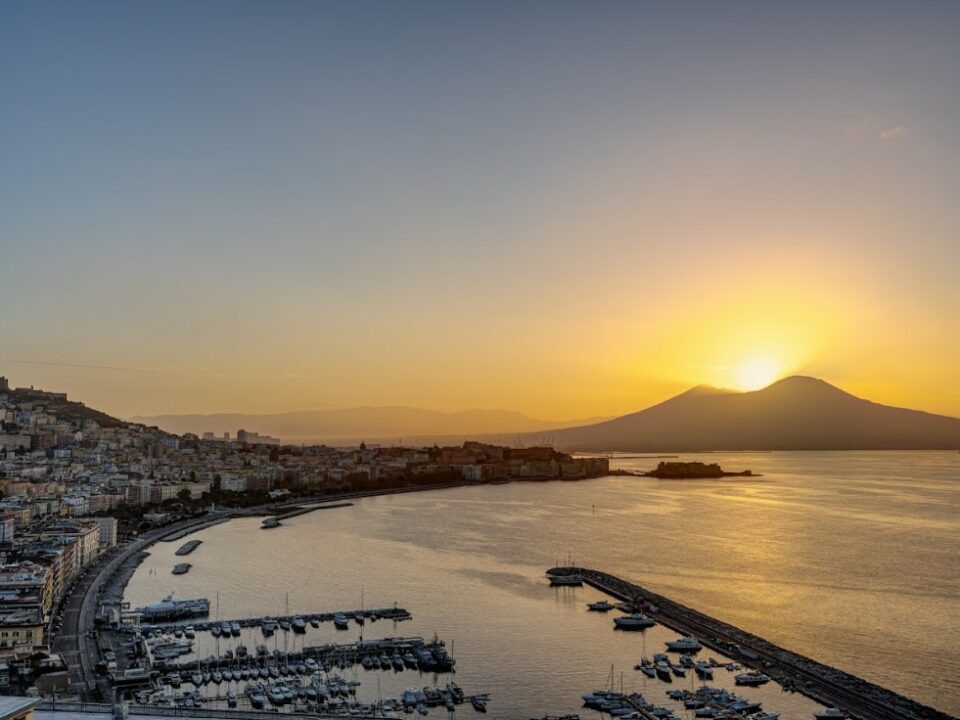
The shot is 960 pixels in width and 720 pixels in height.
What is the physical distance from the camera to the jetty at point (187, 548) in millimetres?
16578

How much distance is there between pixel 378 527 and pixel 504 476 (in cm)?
A: 2290

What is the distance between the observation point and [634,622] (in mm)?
10359

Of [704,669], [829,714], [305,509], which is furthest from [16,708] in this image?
[305,509]

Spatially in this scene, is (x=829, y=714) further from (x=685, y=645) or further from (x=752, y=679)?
(x=685, y=645)

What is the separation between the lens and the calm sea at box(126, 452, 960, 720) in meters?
8.55

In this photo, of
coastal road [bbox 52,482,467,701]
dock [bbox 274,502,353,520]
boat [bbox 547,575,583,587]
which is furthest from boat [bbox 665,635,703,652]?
dock [bbox 274,502,353,520]

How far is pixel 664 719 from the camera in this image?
6.94 meters

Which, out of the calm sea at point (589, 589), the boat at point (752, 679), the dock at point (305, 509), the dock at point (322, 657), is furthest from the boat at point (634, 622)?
the dock at point (305, 509)

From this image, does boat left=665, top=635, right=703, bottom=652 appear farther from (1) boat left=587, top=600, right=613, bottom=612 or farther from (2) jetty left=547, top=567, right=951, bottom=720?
(1) boat left=587, top=600, right=613, bottom=612

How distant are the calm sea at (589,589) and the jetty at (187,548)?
20 centimetres

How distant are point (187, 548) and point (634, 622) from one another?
10.3 metres

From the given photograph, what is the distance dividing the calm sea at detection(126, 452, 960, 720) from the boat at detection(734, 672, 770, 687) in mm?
133

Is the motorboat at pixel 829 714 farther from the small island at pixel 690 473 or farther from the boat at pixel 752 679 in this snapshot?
the small island at pixel 690 473

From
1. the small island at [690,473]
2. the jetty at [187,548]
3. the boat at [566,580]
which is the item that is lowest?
the boat at [566,580]
